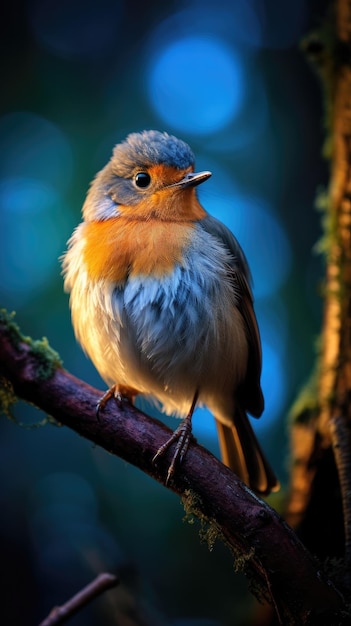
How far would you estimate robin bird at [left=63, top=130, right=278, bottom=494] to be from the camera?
8.00 feet

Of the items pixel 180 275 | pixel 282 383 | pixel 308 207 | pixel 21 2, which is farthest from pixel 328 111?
pixel 21 2

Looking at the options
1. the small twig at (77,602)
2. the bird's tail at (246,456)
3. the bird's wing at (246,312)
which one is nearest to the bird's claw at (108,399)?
the small twig at (77,602)

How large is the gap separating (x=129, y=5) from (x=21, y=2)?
855 mm

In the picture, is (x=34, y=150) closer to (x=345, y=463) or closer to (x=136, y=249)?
(x=136, y=249)

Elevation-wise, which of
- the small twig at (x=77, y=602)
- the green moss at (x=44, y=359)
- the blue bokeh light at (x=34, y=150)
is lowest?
the small twig at (x=77, y=602)

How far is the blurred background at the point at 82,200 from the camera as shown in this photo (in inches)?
148

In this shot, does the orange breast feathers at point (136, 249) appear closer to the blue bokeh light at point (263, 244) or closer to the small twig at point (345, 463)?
the small twig at point (345, 463)

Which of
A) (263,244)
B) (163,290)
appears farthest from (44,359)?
(263,244)

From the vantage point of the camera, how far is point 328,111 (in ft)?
10.7

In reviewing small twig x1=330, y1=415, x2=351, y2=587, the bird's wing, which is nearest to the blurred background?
the bird's wing

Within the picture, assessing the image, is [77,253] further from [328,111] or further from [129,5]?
[129,5]

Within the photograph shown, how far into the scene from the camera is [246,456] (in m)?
2.92

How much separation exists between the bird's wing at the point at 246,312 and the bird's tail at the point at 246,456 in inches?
4.1

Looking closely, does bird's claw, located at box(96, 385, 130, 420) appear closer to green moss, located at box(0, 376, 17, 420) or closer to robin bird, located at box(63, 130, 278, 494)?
robin bird, located at box(63, 130, 278, 494)
